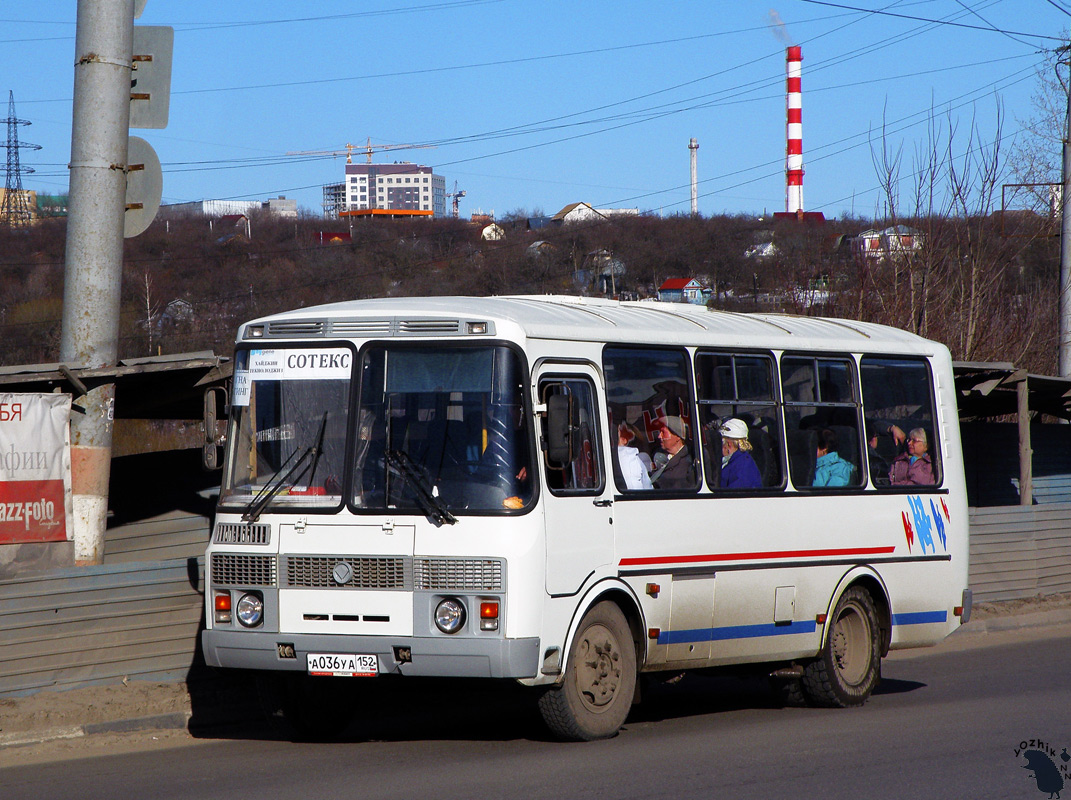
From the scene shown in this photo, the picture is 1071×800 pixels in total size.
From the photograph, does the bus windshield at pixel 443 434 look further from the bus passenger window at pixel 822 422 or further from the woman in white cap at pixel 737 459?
the bus passenger window at pixel 822 422

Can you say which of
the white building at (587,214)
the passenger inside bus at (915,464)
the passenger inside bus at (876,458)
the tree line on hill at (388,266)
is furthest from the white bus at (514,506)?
the white building at (587,214)

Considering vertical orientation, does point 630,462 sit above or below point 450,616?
above

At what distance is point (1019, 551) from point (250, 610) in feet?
41.2

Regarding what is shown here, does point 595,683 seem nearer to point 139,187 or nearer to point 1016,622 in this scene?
point 139,187

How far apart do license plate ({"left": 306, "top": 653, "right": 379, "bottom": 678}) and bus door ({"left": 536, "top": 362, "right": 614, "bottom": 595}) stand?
3.70 feet

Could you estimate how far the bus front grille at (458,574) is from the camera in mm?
7566

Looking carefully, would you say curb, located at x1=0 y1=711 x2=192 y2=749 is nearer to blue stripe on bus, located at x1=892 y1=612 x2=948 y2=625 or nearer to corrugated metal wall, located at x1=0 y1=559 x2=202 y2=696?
corrugated metal wall, located at x1=0 y1=559 x2=202 y2=696

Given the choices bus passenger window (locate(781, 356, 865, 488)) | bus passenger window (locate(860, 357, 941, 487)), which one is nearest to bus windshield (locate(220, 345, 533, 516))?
bus passenger window (locate(781, 356, 865, 488))

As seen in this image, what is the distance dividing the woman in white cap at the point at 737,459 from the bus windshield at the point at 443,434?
2.18 metres

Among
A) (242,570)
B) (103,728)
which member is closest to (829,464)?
(242,570)

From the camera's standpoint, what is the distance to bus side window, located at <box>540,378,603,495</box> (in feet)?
26.0

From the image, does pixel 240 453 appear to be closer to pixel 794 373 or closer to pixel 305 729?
pixel 305 729

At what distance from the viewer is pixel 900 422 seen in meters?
11.1

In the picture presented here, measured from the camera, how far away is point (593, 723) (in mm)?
8258
